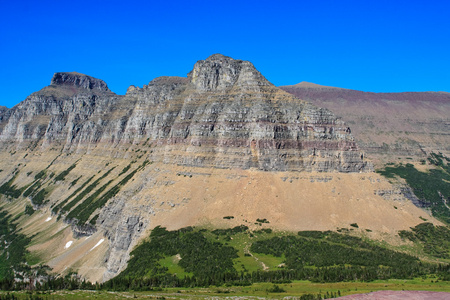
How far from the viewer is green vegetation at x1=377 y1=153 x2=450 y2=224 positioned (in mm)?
143000

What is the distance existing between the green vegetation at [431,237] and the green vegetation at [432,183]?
39.6 m

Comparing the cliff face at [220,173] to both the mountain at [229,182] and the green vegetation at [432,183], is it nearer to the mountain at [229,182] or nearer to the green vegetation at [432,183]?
the mountain at [229,182]

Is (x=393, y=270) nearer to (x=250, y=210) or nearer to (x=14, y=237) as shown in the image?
(x=250, y=210)

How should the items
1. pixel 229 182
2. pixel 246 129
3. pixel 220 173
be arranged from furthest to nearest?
pixel 246 129, pixel 220 173, pixel 229 182

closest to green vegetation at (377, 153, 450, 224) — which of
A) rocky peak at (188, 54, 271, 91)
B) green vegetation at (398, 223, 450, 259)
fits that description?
green vegetation at (398, 223, 450, 259)

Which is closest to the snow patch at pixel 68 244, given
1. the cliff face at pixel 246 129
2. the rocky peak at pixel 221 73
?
the cliff face at pixel 246 129

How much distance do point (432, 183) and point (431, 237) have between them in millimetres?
83037

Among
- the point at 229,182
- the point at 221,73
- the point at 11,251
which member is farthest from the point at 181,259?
the point at 11,251

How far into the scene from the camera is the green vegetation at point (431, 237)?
85.4 meters

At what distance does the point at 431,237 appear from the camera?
301 feet

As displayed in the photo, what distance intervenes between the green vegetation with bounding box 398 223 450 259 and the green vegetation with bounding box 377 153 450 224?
3961 cm

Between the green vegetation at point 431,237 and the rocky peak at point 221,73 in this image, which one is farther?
the rocky peak at point 221,73

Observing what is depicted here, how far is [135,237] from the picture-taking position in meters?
96.6

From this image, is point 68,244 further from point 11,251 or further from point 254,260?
point 254,260
